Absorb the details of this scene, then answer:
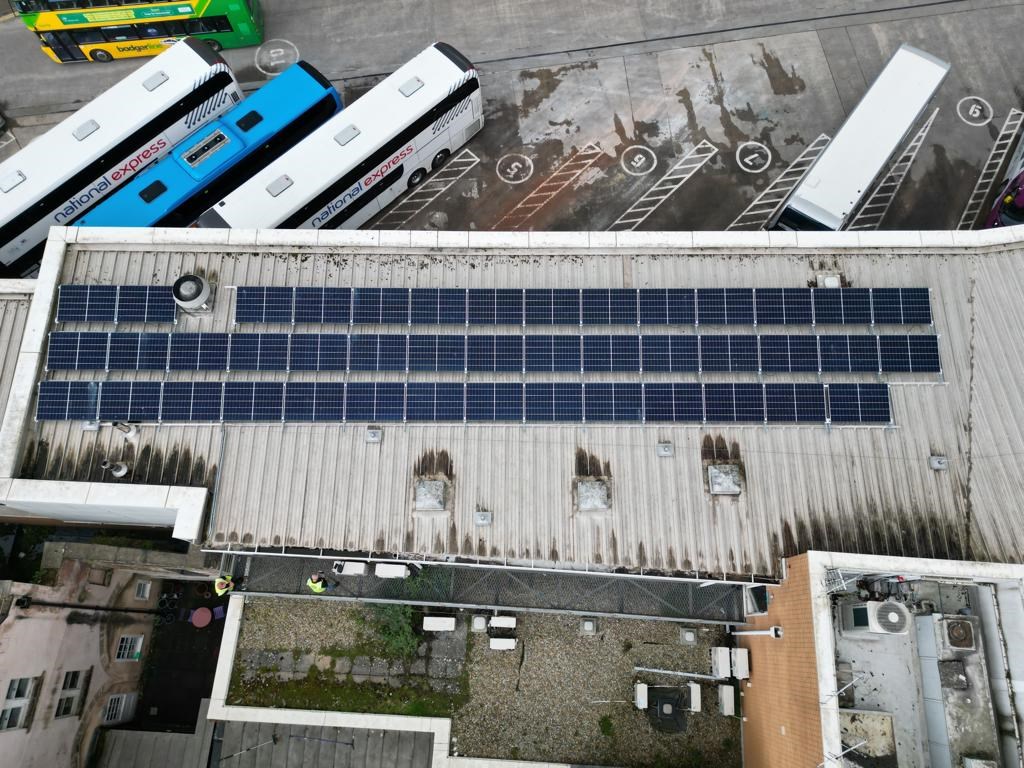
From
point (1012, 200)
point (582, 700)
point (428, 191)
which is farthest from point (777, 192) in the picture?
point (582, 700)

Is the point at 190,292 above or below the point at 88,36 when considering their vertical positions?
below

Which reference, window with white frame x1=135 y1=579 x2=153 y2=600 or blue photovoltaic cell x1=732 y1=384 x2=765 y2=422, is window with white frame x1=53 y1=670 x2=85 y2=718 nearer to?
window with white frame x1=135 y1=579 x2=153 y2=600

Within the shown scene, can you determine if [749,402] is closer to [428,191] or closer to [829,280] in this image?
[829,280]

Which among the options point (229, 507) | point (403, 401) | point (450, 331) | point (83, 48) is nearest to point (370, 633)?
point (229, 507)

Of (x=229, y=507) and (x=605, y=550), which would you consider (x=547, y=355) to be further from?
(x=229, y=507)

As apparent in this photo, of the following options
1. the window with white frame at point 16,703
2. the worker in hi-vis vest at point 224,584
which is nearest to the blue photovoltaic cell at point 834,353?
the worker in hi-vis vest at point 224,584

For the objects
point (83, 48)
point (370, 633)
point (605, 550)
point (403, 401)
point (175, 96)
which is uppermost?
point (83, 48)
